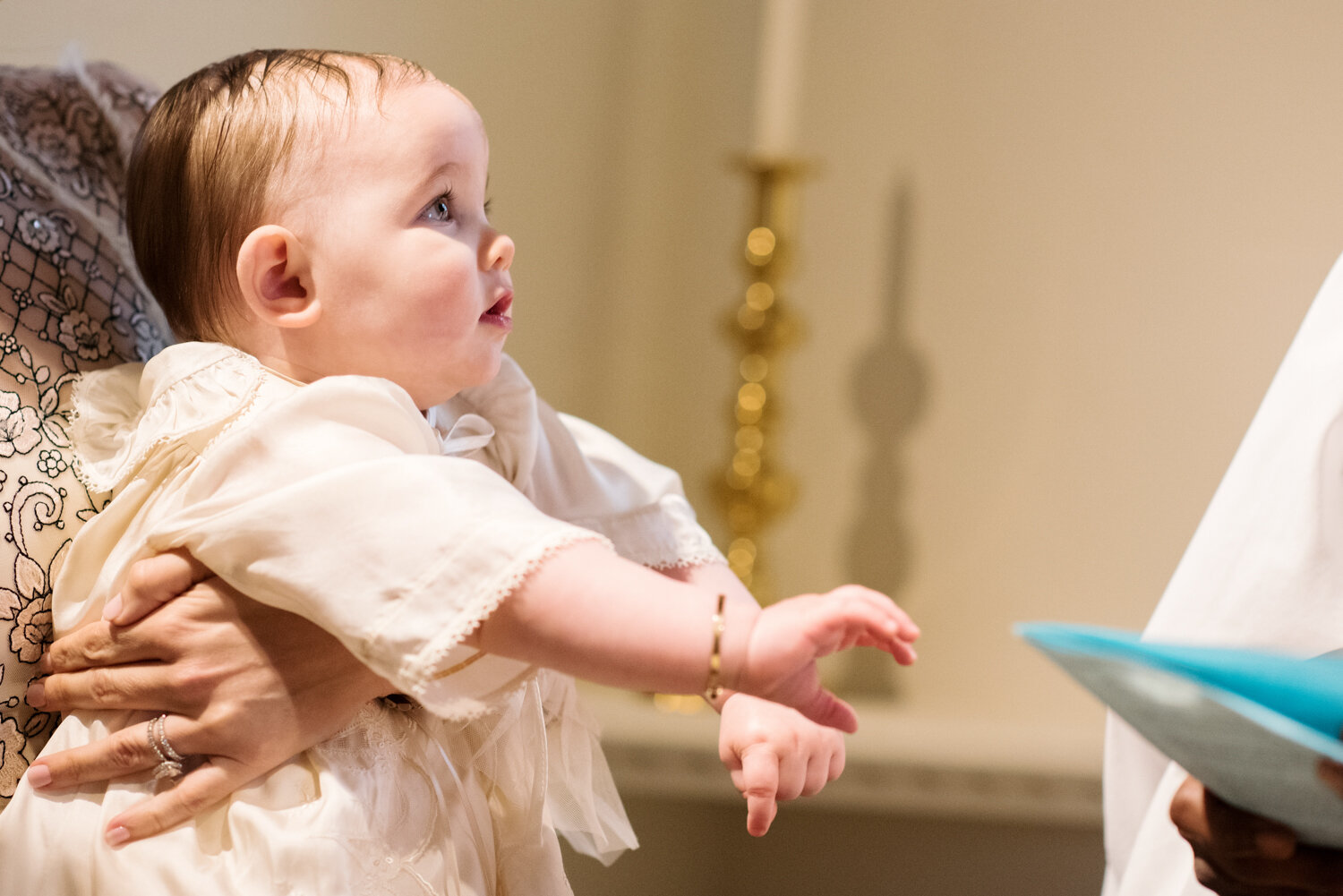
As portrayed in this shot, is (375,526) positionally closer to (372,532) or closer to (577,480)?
(372,532)

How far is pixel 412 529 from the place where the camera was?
556 mm

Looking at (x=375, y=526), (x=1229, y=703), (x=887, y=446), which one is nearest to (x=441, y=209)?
(x=375, y=526)

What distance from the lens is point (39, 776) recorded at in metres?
0.64

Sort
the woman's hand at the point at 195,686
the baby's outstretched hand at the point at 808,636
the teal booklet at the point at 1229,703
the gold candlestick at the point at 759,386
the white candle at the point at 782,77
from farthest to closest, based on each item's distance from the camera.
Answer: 1. the gold candlestick at the point at 759,386
2. the white candle at the point at 782,77
3. the woman's hand at the point at 195,686
4. the baby's outstretched hand at the point at 808,636
5. the teal booklet at the point at 1229,703

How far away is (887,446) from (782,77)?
2.10ft

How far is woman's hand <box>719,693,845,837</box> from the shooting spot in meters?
0.66

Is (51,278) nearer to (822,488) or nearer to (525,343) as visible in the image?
(525,343)

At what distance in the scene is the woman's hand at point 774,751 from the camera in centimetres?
66

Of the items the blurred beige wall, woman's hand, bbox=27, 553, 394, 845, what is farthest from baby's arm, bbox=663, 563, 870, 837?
the blurred beige wall

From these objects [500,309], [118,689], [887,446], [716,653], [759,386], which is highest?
[500,309]

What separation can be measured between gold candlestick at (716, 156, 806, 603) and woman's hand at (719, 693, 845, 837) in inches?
41.5

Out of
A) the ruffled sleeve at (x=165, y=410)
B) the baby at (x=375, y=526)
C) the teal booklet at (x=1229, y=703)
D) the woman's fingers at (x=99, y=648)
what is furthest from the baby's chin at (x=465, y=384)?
the teal booklet at (x=1229, y=703)

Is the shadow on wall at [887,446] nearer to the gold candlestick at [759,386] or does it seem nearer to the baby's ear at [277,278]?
the gold candlestick at [759,386]

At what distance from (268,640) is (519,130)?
108cm
